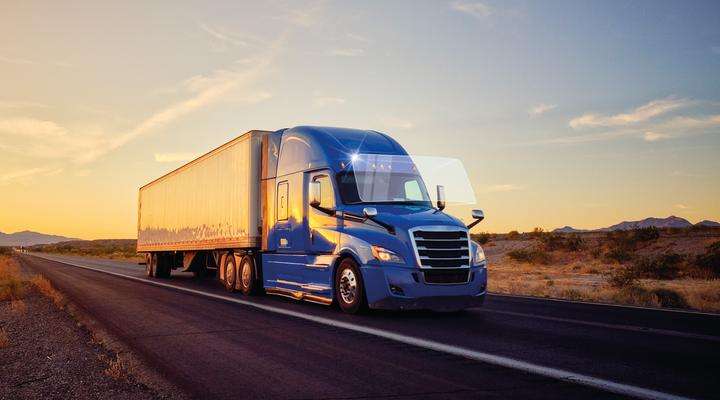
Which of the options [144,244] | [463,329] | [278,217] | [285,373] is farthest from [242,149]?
[144,244]

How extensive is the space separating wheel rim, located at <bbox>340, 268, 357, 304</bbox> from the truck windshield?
1289 mm

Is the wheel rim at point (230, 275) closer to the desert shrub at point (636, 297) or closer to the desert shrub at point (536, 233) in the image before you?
the desert shrub at point (636, 297)

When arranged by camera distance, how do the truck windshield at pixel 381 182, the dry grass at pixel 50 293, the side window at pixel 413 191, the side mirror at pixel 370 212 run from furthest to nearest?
the dry grass at pixel 50 293
the side window at pixel 413 191
the truck windshield at pixel 381 182
the side mirror at pixel 370 212

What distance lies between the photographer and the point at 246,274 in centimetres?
1527

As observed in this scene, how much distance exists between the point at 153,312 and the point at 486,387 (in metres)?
8.06


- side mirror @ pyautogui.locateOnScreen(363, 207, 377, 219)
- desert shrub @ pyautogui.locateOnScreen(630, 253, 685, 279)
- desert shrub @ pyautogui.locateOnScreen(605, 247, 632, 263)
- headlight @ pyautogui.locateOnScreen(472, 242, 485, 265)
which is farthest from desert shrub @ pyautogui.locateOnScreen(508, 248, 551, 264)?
side mirror @ pyautogui.locateOnScreen(363, 207, 377, 219)

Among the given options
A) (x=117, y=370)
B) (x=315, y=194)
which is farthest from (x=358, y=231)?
(x=117, y=370)

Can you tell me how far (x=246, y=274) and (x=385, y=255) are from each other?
6.39 m

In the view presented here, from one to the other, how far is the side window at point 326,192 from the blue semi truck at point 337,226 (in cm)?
2

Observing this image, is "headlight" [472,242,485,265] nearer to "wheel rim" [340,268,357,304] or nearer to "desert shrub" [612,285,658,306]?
"wheel rim" [340,268,357,304]

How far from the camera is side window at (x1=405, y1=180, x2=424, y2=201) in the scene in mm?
11484

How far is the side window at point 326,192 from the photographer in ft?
37.0

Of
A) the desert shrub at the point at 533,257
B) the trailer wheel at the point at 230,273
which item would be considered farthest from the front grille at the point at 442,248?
the desert shrub at the point at 533,257

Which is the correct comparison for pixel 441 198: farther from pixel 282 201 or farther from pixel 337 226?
pixel 282 201
